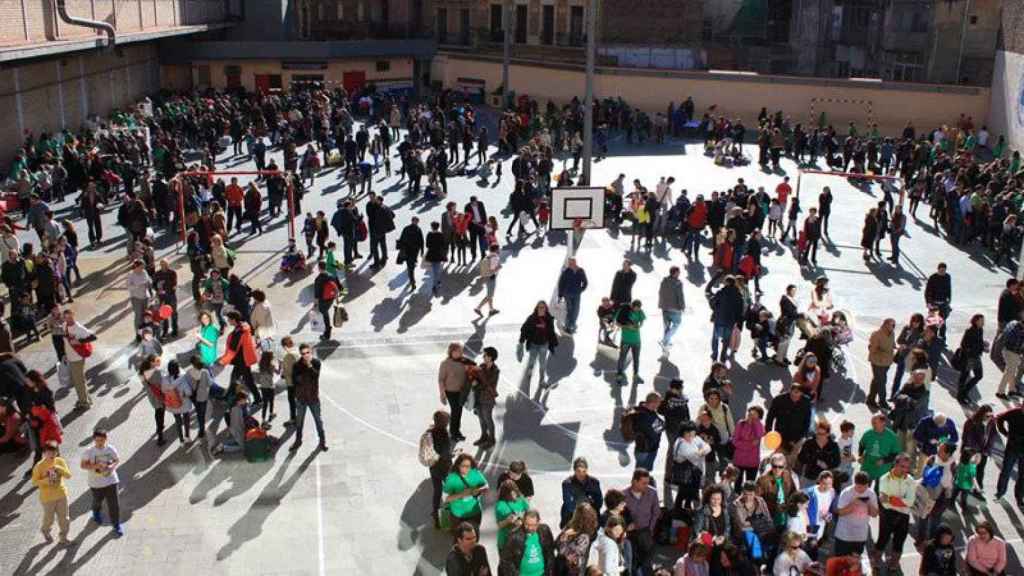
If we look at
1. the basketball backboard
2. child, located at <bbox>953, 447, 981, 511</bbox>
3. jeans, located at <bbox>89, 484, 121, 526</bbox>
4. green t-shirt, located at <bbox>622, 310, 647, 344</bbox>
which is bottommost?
jeans, located at <bbox>89, 484, 121, 526</bbox>

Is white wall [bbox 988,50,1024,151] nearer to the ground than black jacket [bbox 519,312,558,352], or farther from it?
farther from it

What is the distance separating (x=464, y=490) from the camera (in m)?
10.5

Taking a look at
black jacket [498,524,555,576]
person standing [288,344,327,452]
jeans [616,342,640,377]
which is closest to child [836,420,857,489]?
black jacket [498,524,555,576]

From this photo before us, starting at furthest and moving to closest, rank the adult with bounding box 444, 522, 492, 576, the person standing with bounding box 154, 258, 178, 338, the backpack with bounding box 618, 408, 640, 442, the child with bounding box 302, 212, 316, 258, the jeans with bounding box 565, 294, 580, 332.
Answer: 1. the child with bounding box 302, 212, 316, 258
2. the jeans with bounding box 565, 294, 580, 332
3. the person standing with bounding box 154, 258, 178, 338
4. the backpack with bounding box 618, 408, 640, 442
5. the adult with bounding box 444, 522, 492, 576

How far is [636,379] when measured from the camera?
15.8 meters

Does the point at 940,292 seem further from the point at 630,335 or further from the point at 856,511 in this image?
the point at 856,511

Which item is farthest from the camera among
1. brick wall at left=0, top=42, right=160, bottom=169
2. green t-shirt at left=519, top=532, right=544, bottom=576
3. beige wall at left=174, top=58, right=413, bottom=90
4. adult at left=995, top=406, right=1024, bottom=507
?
beige wall at left=174, top=58, right=413, bottom=90

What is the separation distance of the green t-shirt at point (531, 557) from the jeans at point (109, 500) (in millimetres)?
4960

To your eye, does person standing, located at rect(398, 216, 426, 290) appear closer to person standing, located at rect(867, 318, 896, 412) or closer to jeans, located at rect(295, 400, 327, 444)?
jeans, located at rect(295, 400, 327, 444)

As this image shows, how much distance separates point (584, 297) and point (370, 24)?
40419 mm

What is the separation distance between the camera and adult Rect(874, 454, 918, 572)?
10.7m

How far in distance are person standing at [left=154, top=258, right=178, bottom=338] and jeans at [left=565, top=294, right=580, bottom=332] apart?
22.2 feet

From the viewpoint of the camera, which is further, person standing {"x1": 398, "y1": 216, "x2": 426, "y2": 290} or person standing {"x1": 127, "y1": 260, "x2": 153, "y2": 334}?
person standing {"x1": 398, "y1": 216, "x2": 426, "y2": 290}

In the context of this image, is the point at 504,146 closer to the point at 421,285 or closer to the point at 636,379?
the point at 421,285
